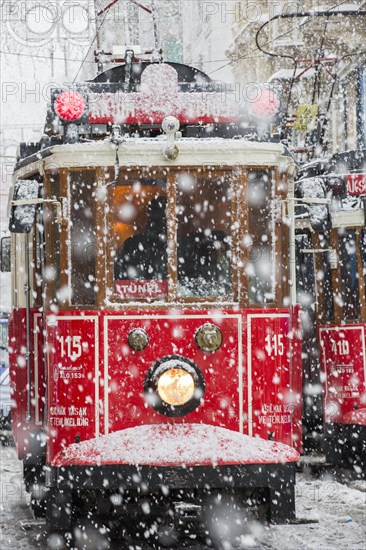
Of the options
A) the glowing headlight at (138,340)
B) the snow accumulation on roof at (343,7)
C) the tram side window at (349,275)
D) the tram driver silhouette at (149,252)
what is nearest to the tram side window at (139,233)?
the tram driver silhouette at (149,252)

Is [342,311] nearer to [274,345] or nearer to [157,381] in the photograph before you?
[274,345]

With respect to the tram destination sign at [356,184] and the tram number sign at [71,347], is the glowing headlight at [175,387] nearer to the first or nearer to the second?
the tram number sign at [71,347]

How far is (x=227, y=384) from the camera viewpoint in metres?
7.27

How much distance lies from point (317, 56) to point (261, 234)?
12.6 m

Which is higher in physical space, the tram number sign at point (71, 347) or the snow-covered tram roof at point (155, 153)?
the snow-covered tram roof at point (155, 153)

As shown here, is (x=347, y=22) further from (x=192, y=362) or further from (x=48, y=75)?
(x=48, y=75)

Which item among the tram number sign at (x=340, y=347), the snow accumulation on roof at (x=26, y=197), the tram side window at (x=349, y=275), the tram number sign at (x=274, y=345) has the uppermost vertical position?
the snow accumulation on roof at (x=26, y=197)

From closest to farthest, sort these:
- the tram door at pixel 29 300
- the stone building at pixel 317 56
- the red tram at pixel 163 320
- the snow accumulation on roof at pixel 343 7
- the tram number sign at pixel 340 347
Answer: the red tram at pixel 163 320 → the tram door at pixel 29 300 → the tram number sign at pixel 340 347 → the snow accumulation on roof at pixel 343 7 → the stone building at pixel 317 56

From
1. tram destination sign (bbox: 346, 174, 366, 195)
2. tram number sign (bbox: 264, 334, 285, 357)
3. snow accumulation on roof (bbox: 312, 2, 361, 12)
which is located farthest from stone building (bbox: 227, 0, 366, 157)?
tram number sign (bbox: 264, 334, 285, 357)

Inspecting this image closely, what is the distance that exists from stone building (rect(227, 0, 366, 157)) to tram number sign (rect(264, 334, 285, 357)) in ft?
31.2

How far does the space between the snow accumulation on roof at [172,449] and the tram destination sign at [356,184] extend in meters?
4.55

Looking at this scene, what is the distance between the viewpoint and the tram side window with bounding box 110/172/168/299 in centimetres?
738

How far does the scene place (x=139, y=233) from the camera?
24.3ft

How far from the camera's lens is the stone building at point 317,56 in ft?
62.3
